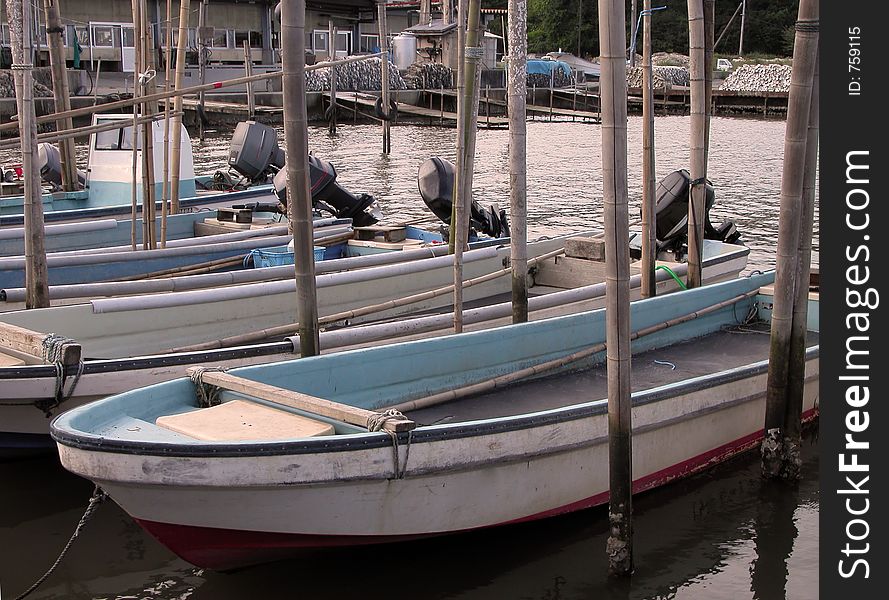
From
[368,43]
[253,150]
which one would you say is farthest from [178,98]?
[368,43]

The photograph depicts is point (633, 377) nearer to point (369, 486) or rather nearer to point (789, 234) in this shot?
point (789, 234)

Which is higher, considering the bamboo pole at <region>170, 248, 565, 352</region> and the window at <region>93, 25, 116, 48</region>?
the window at <region>93, 25, 116, 48</region>

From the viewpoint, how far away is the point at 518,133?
8.59m

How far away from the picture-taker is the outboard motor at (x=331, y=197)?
1477cm

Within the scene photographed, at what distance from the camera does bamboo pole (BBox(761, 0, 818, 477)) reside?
283 inches

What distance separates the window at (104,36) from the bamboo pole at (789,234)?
150 ft

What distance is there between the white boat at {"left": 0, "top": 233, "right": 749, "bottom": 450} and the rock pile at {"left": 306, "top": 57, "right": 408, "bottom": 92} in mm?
37326

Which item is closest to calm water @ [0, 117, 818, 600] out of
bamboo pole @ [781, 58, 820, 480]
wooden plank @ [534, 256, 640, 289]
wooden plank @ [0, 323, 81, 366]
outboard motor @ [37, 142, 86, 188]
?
bamboo pole @ [781, 58, 820, 480]

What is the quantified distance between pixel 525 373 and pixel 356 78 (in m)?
45.2

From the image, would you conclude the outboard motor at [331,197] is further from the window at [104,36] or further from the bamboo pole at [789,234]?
the window at [104,36]

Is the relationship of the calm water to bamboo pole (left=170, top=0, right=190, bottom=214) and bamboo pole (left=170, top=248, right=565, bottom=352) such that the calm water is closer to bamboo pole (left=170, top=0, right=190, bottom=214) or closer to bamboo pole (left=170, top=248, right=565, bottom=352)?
bamboo pole (left=170, top=248, right=565, bottom=352)

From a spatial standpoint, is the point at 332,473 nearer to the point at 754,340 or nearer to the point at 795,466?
the point at 795,466

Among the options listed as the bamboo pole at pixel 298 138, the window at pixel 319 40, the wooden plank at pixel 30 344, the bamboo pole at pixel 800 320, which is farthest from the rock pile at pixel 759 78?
the wooden plank at pixel 30 344
